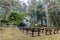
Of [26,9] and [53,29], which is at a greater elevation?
[26,9]

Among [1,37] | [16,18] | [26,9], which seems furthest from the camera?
[26,9]

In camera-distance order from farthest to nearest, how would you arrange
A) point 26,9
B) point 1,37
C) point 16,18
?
point 26,9 < point 16,18 < point 1,37

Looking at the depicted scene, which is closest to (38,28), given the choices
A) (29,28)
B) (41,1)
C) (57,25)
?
(29,28)

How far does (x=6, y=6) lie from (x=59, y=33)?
88 cm

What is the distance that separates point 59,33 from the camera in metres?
2.02

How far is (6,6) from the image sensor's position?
205 centimetres

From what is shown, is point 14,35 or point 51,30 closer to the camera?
point 14,35

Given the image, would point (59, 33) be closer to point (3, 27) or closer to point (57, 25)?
point (57, 25)

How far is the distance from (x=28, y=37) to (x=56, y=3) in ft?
2.42

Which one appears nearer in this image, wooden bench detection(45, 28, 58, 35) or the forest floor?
the forest floor

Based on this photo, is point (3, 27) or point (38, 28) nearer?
point (3, 27)

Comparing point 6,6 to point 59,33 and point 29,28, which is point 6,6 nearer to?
point 29,28

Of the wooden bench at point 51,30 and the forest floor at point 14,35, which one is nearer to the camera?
the forest floor at point 14,35

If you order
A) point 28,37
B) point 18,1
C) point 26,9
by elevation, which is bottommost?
point 28,37
